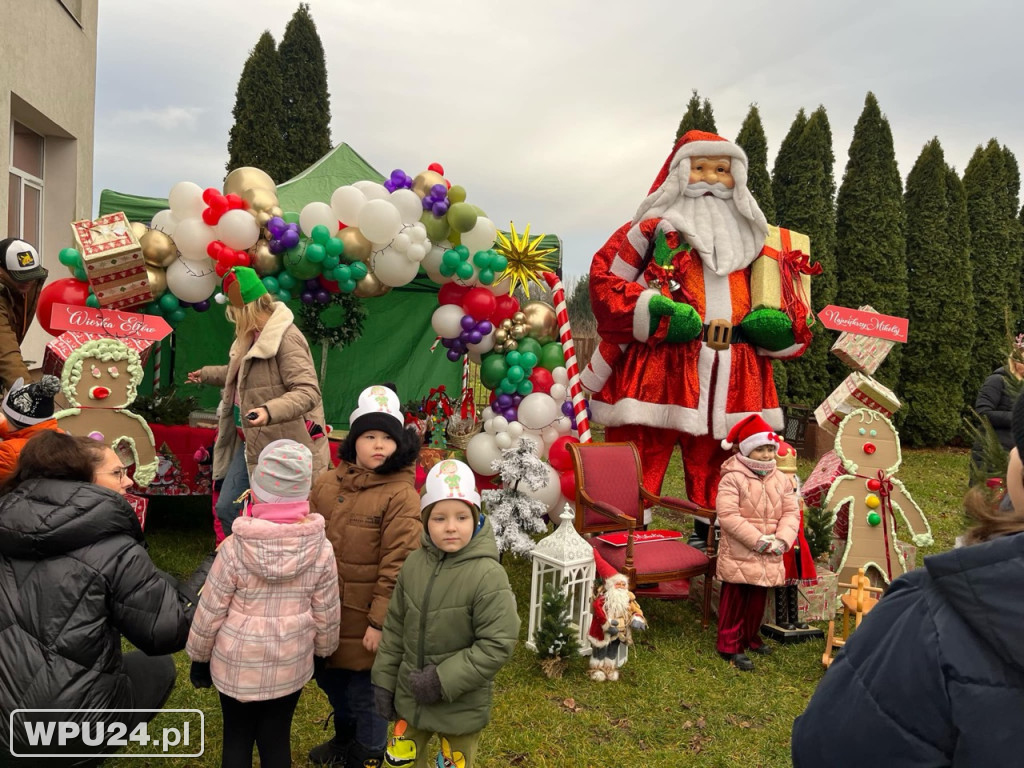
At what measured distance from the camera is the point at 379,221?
5.25 meters

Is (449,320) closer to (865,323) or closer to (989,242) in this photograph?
(865,323)

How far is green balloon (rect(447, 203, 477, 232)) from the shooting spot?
18.3 ft

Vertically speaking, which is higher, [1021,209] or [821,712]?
[1021,209]

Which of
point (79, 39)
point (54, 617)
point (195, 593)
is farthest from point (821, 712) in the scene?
point (79, 39)

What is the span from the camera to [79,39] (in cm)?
895

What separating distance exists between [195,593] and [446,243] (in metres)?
3.59

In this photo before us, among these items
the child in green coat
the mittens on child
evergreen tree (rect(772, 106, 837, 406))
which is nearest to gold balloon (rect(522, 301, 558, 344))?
the child in green coat

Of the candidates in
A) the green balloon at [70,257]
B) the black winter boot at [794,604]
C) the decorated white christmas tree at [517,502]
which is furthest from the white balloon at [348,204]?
the black winter boot at [794,604]

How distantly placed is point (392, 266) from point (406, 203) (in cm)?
46

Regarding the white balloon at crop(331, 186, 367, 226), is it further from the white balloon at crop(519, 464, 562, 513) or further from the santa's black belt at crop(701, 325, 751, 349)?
the santa's black belt at crop(701, 325, 751, 349)

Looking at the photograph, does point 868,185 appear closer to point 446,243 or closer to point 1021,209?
point 1021,209

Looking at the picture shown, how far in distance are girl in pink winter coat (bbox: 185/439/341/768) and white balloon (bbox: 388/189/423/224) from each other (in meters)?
3.46

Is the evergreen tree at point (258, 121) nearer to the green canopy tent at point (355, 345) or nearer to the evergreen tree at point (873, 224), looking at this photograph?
the green canopy tent at point (355, 345)

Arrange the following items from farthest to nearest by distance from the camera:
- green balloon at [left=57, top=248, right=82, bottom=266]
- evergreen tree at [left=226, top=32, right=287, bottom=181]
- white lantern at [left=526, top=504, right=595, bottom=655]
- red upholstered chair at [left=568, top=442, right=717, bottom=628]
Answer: evergreen tree at [left=226, top=32, right=287, bottom=181], green balloon at [left=57, top=248, right=82, bottom=266], red upholstered chair at [left=568, top=442, right=717, bottom=628], white lantern at [left=526, top=504, right=595, bottom=655]
